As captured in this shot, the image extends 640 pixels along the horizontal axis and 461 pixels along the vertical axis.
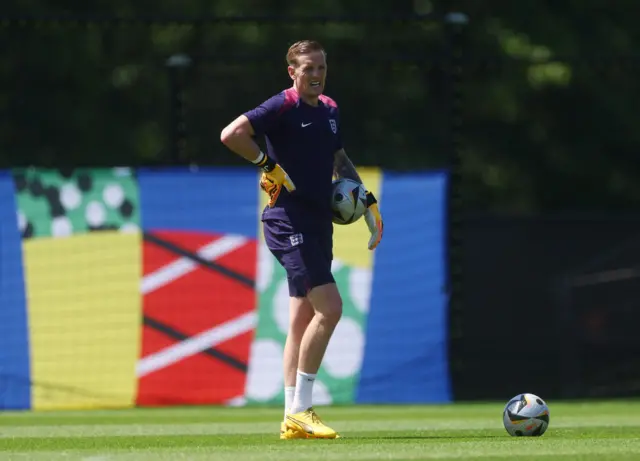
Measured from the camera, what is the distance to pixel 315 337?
8.39 meters

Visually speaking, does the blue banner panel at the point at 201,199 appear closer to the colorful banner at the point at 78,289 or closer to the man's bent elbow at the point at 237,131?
the colorful banner at the point at 78,289

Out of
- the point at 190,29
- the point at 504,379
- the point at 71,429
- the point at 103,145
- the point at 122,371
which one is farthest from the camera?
the point at 190,29

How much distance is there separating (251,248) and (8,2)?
8242mm

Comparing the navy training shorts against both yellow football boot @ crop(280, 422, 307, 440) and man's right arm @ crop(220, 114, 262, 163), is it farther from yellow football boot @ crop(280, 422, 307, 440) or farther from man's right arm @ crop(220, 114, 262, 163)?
yellow football boot @ crop(280, 422, 307, 440)

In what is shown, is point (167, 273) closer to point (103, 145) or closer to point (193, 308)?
point (193, 308)

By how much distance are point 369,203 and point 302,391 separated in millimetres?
1186

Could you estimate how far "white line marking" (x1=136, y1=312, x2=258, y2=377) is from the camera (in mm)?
12812

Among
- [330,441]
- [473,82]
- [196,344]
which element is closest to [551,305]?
[196,344]

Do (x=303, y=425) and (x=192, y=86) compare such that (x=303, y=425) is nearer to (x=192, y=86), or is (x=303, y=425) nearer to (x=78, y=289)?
(x=78, y=289)

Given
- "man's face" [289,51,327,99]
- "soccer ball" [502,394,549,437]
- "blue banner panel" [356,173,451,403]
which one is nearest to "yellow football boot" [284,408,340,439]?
"soccer ball" [502,394,549,437]

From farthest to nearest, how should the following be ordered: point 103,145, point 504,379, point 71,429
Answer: point 103,145 → point 504,379 → point 71,429

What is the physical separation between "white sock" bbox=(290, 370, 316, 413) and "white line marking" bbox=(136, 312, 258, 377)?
4465mm

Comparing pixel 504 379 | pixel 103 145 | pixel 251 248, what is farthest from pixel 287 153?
pixel 103 145

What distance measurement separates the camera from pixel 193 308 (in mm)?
12891
